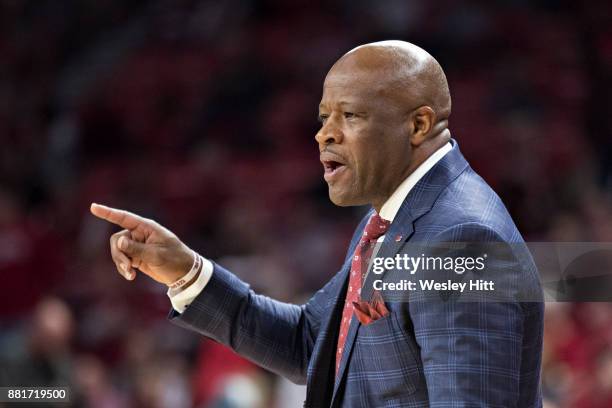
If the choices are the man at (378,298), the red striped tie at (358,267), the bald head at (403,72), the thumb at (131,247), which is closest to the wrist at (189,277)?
the man at (378,298)

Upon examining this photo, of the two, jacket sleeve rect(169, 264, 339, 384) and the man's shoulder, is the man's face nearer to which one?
the man's shoulder

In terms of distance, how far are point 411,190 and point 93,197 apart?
455 centimetres

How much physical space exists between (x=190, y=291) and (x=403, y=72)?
646mm

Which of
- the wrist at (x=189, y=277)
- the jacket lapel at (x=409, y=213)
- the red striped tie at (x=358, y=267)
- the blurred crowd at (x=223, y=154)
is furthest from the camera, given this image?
the blurred crowd at (x=223, y=154)

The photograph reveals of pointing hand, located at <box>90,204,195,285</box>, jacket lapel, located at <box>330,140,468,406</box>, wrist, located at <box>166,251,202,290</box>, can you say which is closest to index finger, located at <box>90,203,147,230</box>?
pointing hand, located at <box>90,204,195,285</box>

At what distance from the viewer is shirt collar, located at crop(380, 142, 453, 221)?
204 cm

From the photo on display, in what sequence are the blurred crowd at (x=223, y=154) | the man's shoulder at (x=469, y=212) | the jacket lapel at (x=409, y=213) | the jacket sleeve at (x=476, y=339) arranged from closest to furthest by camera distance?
the jacket sleeve at (x=476, y=339) → the man's shoulder at (x=469, y=212) → the jacket lapel at (x=409, y=213) → the blurred crowd at (x=223, y=154)

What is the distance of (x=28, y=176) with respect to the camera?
21.9 feet

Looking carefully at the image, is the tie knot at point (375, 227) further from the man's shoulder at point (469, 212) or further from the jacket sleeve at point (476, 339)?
the jacket sleeve at point (476, 339)

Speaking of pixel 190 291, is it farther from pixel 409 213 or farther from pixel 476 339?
pixel 476 339

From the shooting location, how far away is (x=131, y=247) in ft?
6.98

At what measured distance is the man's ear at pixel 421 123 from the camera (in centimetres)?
204

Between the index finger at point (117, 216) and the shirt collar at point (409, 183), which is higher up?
the shirt collar at point (409, 183)

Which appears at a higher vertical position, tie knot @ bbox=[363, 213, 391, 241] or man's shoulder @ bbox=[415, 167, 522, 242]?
man's shoulder @ bbox=[415, 167, 522, 242]
